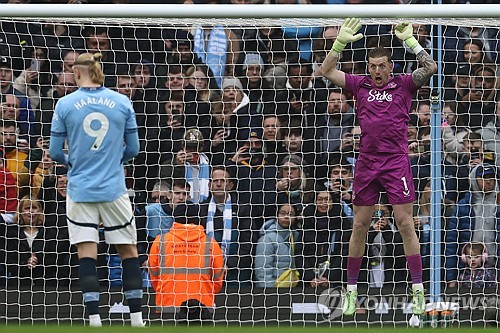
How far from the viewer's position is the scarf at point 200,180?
36.8 ft

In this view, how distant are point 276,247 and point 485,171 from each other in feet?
6.99

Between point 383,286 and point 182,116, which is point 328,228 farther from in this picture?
point 182,116

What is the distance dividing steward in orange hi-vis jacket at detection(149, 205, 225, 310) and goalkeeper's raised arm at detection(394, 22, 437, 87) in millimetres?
2501

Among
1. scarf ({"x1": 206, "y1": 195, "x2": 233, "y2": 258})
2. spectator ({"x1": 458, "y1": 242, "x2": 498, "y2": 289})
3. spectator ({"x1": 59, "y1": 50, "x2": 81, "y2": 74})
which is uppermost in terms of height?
spectator ({"x1": 59, "y1": 50, "x2": 81, "y2": 74})

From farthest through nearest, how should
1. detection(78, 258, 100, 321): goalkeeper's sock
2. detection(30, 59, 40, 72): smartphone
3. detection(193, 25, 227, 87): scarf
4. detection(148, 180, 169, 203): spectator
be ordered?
detection(193, 25, 227, 87): scarf → detection(30, 59, 40, 72): smartphone → detection(148, 180, 169, 203): spectator → detection(78, 258, 100, 321): goalkeeper's sock

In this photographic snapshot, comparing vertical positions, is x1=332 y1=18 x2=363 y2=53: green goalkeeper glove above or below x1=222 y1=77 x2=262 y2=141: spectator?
above

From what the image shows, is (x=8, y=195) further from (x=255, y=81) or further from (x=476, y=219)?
(x=476, y=219)

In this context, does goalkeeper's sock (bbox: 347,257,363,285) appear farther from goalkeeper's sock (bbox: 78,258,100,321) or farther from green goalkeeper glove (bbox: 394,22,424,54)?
goalkeeper's sock (bbox: 78,258,100,321)

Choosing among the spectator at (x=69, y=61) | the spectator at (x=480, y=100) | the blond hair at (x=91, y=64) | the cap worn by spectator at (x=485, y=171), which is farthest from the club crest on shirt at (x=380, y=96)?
the spectator at (x=69, y=61)

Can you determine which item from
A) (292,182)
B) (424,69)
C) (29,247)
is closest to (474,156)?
(292,182)

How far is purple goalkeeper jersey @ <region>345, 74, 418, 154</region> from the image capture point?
31.7 ft

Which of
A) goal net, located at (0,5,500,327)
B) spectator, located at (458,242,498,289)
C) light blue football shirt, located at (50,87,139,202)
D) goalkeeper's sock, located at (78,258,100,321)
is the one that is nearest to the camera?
goalkeeper's sock, located at (78,258,100,321)

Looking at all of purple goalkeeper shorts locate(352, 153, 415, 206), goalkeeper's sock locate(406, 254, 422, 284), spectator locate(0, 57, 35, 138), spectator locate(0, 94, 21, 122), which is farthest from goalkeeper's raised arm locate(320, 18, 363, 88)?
spectator locate(0, 94, 21, 122)

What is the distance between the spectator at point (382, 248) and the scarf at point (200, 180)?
1.63 m
